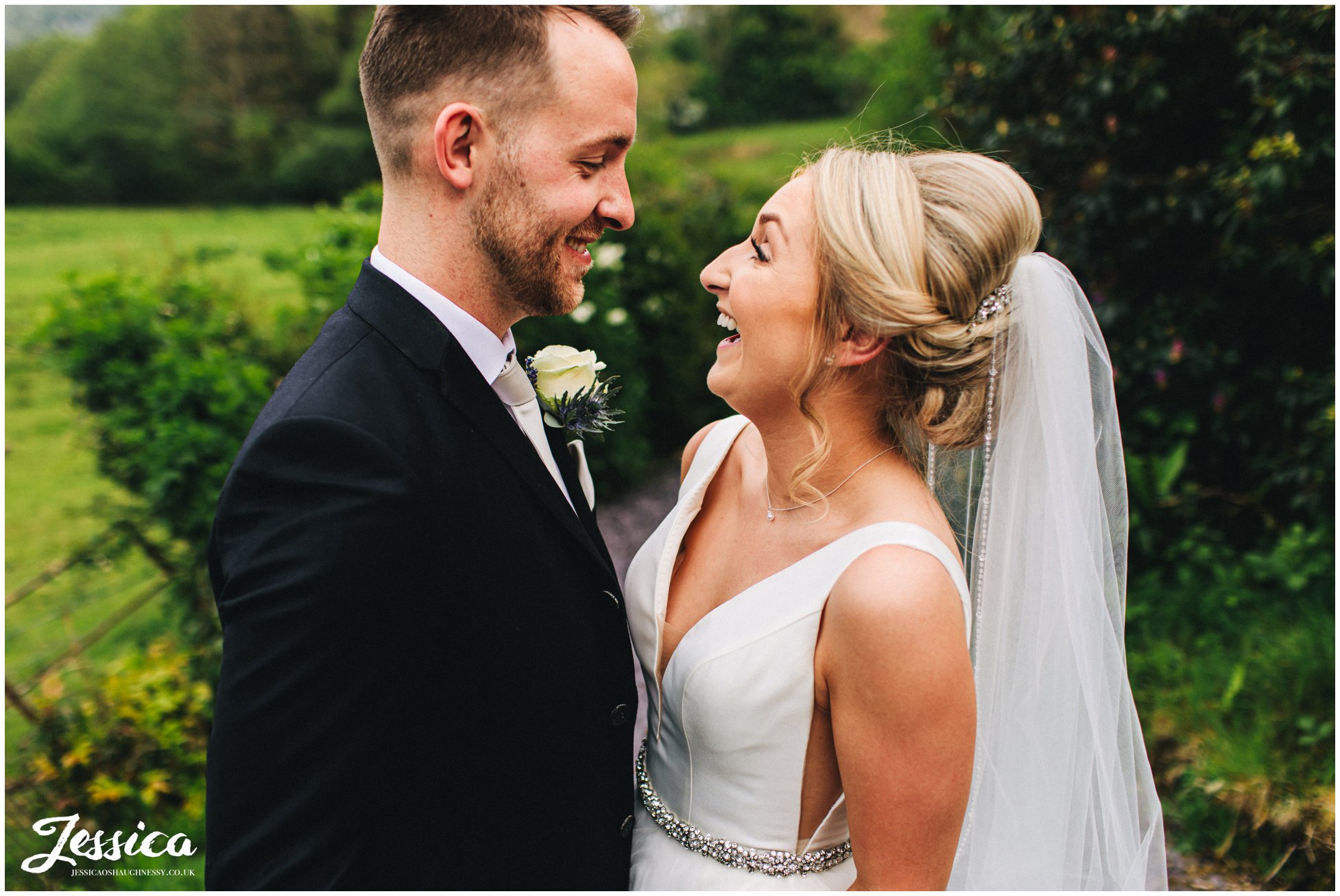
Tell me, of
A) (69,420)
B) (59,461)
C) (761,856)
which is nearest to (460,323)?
(761,856)

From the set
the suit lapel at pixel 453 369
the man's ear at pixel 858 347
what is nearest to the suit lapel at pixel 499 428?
the suit lapel at pixel 453 369

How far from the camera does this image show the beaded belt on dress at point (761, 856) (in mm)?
2025

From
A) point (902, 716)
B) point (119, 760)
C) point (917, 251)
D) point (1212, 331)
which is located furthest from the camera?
point (1212, 331)

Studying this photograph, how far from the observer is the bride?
1758 millimetres

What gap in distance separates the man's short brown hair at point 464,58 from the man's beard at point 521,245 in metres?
0.16

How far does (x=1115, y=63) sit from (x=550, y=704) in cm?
525

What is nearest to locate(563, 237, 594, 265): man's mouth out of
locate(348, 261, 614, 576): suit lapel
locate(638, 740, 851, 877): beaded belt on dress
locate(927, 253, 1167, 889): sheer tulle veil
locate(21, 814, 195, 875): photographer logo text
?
locate(348, 261, 614, 576): suit lapel

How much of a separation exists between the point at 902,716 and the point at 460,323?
4.05 ft

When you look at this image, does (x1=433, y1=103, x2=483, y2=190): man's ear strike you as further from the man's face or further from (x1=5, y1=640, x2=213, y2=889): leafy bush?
(x1=5, y1=640, x2=213, y2=889): leafy bush

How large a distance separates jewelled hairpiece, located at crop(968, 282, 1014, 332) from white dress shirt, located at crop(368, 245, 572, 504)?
109 cm

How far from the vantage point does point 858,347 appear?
6.45 ft

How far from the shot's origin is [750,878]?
2.03 metres

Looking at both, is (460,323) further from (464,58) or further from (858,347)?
(858,347)

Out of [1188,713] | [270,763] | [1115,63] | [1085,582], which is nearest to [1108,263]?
[1115,63]
